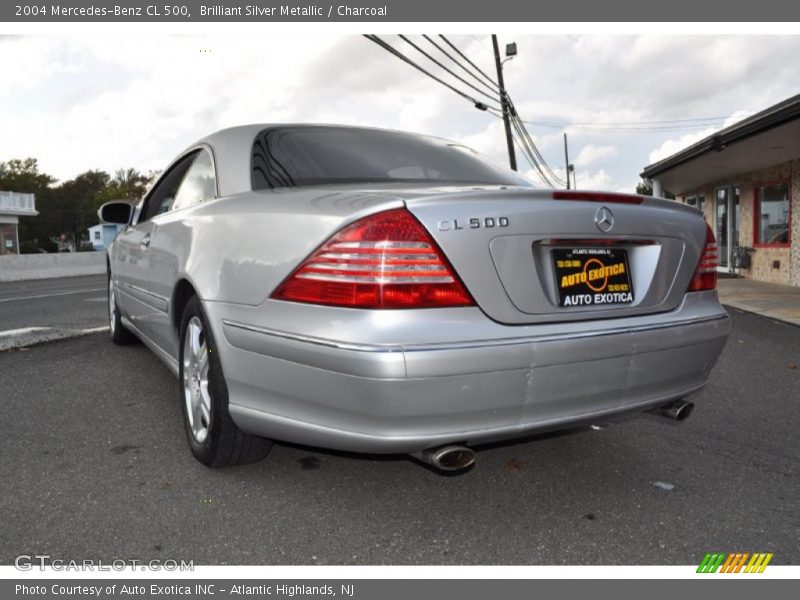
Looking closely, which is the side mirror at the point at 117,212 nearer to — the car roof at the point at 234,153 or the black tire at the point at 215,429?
the car roof at the point at 234,153

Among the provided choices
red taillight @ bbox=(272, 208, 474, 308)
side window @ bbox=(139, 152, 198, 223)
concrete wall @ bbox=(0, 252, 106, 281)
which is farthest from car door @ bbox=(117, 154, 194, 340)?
concrete wall @ bbox=(0, 252, 106, 281)

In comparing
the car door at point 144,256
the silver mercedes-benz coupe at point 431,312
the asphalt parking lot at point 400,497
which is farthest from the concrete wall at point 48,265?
the silver mercedes-benz coupe at point 431,312

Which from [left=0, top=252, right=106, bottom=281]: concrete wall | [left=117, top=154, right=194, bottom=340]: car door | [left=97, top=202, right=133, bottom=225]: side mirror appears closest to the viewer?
[left=117, top=154, right=194, bottom=340]: car door

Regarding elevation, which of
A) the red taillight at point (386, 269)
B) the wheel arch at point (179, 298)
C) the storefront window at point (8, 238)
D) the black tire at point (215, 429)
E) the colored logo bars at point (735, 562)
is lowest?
the colored logo bars at point (735, 562)

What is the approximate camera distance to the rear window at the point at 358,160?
9.36 ft

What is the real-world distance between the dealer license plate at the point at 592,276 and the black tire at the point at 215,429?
132 centimetres

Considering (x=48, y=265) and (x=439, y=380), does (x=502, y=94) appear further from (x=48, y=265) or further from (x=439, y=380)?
(x=439, y=380)

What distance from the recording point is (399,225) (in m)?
2.06

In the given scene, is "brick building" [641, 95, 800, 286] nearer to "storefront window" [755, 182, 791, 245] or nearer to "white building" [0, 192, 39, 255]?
"storefront window" [755, 182, 791, 245]

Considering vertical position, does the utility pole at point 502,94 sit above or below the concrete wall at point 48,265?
above

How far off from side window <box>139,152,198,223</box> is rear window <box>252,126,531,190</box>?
80 centimetres

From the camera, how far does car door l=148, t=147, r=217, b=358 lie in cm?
308

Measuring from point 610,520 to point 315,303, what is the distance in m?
1.32

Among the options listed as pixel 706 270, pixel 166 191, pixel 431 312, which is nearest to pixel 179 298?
pixel 166 191
